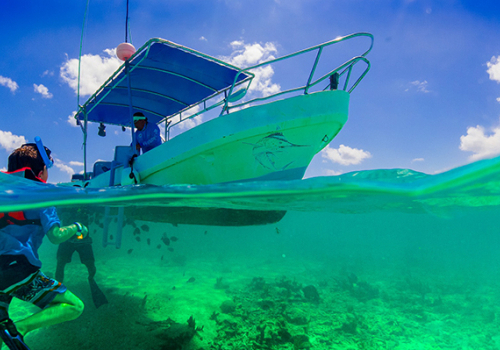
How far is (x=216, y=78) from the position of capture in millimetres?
6766

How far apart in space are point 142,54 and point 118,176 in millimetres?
2963

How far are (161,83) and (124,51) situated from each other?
1491 mm

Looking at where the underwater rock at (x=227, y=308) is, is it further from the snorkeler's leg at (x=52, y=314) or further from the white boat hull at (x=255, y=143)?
the snorkeler's leg at (x=52, y=314)

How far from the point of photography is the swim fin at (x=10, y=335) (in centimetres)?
241

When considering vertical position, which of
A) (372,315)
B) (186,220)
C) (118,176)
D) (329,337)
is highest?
(118,176)

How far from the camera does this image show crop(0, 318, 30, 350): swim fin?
2412 mm

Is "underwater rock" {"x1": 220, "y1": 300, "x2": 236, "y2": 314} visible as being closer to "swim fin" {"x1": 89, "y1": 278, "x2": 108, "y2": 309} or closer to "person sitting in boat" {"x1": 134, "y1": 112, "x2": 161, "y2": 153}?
"swim fin" {"x1": 89, "y1": 278, "x2": 108, "y2": 309}

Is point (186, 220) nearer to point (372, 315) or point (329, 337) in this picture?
point (329, 337)

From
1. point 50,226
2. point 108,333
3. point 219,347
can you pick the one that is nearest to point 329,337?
point 219,347

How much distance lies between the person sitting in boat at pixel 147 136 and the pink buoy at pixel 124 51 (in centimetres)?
132

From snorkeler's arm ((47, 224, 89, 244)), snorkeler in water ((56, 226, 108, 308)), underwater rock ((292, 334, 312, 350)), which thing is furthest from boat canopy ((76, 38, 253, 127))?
underwater rock ((292, 334, 312, 350))

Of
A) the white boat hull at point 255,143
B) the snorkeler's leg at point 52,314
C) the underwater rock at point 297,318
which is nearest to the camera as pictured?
the snorkeler's leg at point 52,314

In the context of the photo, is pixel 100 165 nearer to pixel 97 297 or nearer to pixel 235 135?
pixel 97 297

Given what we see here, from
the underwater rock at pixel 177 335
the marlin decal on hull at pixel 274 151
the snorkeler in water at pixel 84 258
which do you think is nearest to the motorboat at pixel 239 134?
the marlin decal on hull at pixel 274 151
